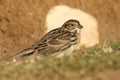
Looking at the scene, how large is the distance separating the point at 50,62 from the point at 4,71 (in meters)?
0.73

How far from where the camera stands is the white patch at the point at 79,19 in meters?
17.8

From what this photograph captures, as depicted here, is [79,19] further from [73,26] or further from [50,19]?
[73,26]

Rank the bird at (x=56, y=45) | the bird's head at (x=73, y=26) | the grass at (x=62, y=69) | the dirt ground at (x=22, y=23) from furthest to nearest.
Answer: the dirt ground at (x=22, y=23), the bird's head at (x=73, y=26), the bird at (x=56, y=45), the grass at (x=62, y=69)

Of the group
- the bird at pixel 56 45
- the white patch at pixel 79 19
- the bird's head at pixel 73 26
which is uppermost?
the white patch at pixel 79 19

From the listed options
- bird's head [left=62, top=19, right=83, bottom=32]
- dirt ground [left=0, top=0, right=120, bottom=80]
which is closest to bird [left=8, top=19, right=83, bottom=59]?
bird's head [left=62, top=19, right=83, bottom=32]

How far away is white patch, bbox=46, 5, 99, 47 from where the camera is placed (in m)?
17.8

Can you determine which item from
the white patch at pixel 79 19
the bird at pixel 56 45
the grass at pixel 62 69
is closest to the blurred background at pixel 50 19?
the white patch at pixel 79 19

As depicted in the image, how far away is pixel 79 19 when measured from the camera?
18.1 meters

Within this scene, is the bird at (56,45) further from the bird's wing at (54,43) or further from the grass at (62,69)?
the grass at (62,69)

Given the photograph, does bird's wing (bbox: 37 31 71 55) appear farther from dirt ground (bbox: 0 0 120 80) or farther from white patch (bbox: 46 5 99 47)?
white patch (bbox: 46 5 99 47)

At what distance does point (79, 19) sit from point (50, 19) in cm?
92

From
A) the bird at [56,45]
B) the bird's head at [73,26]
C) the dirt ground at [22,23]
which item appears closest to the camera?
the bird at [56,45]

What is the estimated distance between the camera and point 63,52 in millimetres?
11789

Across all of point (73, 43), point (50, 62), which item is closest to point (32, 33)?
point (73, 43)
